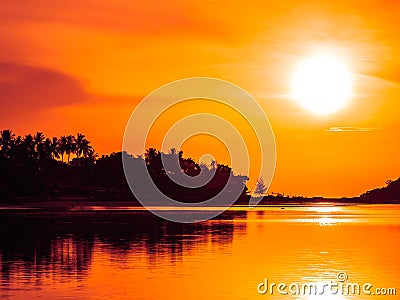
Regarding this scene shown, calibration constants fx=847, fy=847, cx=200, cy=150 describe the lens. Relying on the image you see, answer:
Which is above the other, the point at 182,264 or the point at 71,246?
the point at 71,246

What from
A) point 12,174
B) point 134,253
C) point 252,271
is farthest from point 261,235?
point 12,174

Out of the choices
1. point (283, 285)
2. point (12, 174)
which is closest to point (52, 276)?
point (283, 285)

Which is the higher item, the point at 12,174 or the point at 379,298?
the point at 12,174

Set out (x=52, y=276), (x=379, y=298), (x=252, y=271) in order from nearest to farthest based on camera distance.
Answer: (x=379, y=298)
(x=52, y=276)
(x=252, y=271)

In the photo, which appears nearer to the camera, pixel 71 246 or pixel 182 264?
pixel 182 264

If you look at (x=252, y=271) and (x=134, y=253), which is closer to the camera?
(x=252, y=271)

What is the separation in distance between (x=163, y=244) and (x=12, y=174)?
142 m

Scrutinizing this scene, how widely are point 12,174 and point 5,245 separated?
139923 millimetres

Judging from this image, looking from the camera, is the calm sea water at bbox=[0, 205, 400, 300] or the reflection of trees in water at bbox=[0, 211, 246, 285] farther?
the reflection of trees in water at bbox=[0, 211, 246, 285]

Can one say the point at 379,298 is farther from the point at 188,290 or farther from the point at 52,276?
the point at 52,276

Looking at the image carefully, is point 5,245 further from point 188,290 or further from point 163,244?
point 188,290

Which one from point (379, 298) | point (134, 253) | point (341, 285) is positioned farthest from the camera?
point (134, 253)

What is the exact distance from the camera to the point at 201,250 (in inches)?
2287

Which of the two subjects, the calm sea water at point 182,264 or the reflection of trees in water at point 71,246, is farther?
the reflection of trees in water at point 71,246
